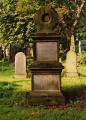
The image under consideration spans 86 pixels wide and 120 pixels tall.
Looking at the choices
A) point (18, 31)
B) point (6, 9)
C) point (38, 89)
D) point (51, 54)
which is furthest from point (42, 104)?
point (6, 9)

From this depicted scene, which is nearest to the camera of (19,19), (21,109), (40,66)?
(21,109)

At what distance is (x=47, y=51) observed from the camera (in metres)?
9.11

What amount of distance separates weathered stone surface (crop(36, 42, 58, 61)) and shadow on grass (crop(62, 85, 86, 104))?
72.5 inches

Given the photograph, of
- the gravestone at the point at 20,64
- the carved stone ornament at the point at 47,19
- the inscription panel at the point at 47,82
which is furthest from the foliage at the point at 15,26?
the inscription panel at the point at 47,82

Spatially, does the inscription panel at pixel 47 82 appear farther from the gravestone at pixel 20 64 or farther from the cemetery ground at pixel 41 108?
the gravestone at pixel 20 64

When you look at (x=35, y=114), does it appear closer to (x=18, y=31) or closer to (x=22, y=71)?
(x=22, y=71)

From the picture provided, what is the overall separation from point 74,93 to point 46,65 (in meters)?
2.47

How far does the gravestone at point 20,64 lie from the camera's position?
703 inches

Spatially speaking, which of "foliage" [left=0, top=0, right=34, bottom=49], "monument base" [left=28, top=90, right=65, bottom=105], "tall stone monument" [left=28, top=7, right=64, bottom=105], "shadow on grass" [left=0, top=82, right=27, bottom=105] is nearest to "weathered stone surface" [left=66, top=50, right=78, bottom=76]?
"shadow on grass" [left=0, top=82, right=27, bottom=105]

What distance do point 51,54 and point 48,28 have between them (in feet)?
3.24

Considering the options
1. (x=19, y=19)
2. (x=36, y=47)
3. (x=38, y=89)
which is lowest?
(x=38, y=89)

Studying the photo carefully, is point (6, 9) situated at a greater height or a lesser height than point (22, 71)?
greater

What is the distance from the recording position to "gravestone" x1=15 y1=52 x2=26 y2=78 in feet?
58.6

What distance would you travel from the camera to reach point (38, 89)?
910 cm
